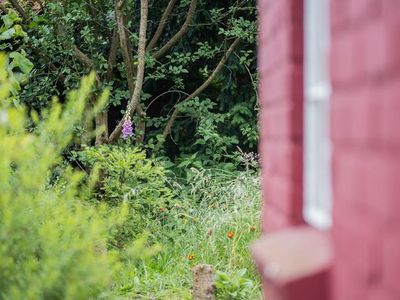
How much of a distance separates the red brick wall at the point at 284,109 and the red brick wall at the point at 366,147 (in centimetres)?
52

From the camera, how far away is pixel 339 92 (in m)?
1.99

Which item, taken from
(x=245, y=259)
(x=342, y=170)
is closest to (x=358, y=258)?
(x=342, y=170)

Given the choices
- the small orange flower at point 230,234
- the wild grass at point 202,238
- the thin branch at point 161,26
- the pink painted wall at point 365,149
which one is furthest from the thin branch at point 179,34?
the pink painted wall at point 365,149

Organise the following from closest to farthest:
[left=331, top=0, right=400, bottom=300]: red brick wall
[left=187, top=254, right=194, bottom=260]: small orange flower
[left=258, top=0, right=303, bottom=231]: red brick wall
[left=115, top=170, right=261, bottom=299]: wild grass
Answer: [left=331, top=0, right=400, bottom=300]: red brick wall < [left=258, top=0, right=303, bottom=231]: red brick wall < [left=115, top=170, right=261, bottom=299]: wild grass < [left=187, top=254, right=194, bottom=260]: small orange flower

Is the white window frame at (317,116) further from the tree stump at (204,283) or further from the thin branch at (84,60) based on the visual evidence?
the thin branch at (84,60)

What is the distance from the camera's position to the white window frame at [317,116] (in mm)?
2469

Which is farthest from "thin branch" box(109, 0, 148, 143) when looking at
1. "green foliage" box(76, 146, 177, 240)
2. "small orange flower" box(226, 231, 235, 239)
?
"small orange flower" box(226, 231, 235, 239)

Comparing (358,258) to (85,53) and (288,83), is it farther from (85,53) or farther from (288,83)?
(85,53)

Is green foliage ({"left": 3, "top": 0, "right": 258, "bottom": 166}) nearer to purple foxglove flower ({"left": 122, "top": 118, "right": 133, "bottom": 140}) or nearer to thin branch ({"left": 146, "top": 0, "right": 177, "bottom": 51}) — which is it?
thin branch ({"left": 146, "top": 0, "right": 177, "bottom": 51})

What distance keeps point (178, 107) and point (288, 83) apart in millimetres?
7489

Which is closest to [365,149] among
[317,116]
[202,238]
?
[317,116]

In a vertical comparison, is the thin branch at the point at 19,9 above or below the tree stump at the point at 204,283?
above

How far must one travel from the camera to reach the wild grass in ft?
20.5

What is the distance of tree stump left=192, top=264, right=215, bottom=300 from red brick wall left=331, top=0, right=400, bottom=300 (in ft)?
10.5
